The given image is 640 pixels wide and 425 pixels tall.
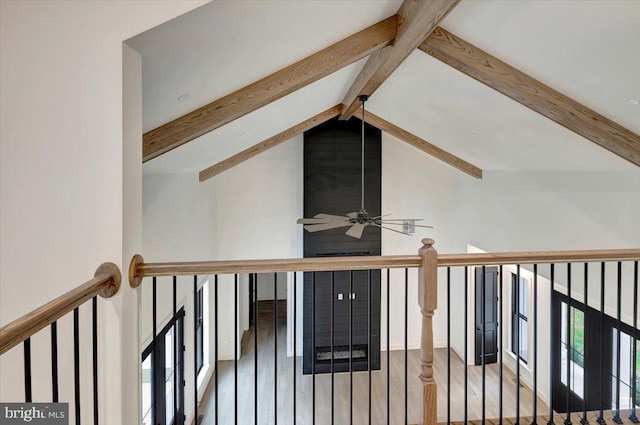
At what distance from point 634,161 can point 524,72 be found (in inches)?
52.3

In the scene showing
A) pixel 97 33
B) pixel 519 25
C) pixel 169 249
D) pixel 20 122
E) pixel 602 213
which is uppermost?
pixel 519 25

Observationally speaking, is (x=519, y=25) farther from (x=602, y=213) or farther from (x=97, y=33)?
(x=602, y=213)

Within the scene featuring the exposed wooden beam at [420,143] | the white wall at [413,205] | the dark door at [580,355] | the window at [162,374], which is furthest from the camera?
the white wall at [413,205]

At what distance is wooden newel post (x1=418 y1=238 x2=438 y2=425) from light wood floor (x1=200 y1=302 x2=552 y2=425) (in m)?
3.92

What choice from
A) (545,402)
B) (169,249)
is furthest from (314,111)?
(545,402)

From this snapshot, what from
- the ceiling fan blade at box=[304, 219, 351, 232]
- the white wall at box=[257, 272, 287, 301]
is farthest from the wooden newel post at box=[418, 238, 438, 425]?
the white wall at box=[257, 272, 287, 301]

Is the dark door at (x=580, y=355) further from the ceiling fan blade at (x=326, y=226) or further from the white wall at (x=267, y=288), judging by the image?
the white wall at (x=267, y=288)

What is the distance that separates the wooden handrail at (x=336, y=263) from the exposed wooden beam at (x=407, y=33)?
1498mm

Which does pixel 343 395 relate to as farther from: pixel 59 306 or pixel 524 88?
pixel 59 306

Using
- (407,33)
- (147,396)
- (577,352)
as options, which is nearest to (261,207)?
(147,396)

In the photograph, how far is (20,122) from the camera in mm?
1602

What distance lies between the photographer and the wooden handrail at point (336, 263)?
5.68 feet

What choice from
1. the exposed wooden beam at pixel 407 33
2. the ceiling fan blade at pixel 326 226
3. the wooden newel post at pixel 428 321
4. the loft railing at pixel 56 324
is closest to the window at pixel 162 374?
the ceiling fan blade at pixel 326 226

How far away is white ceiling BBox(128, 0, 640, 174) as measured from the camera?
2.06 metres
